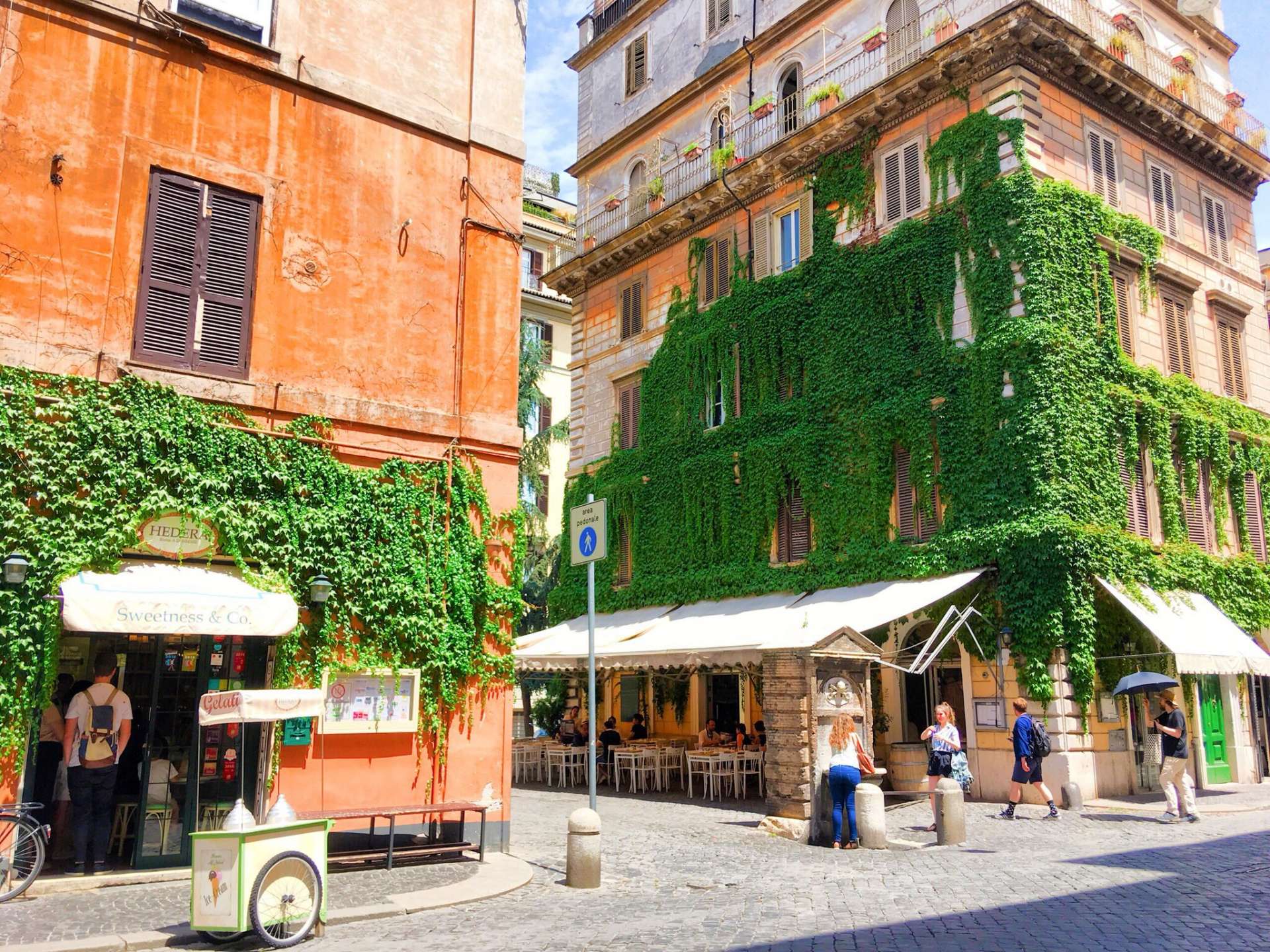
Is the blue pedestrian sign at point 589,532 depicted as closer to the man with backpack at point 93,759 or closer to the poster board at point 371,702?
the poster board at point 371,702

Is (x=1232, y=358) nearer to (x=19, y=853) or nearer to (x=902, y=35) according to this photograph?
(x=902, y=35)

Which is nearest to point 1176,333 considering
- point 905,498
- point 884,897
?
point 905,498

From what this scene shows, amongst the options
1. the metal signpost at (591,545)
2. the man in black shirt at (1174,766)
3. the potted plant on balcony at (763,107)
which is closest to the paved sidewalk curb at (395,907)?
the metal signpost at (591,545)

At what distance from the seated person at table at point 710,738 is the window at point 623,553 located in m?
5.76

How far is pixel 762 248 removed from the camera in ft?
76.0

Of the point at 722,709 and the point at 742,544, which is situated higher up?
the point at 742,544

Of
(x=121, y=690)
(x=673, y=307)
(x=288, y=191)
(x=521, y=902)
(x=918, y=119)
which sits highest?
(x=918, y=119)

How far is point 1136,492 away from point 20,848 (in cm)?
1706

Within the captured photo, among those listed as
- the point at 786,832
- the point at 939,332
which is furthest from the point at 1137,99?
the point at 786,832

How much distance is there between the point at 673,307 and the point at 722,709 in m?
9.19

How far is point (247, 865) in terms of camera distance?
698cm

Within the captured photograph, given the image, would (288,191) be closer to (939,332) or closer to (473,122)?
(473,122)

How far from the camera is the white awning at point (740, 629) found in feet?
50.9

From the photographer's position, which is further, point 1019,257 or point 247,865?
point 1019,257
